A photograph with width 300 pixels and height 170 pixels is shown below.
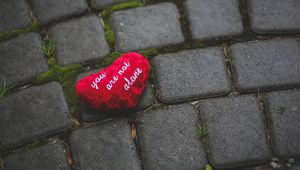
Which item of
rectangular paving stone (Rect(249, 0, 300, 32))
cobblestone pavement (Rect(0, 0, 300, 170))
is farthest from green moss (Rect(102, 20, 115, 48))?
rectangular paving stone (Rect(249, 0, 300, 32))

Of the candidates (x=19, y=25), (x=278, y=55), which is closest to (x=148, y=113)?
(x=278, y=55)

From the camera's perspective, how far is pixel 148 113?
195cm

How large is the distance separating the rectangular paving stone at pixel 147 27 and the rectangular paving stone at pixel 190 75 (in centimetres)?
12

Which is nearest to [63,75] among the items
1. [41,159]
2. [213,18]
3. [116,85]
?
[116,85]

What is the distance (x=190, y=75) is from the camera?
203cm

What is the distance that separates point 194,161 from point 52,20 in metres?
1.17

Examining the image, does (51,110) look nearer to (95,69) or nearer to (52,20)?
(95,69)

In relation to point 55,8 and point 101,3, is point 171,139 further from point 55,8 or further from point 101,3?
point 55,8

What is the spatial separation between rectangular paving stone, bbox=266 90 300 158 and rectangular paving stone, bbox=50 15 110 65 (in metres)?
0.96

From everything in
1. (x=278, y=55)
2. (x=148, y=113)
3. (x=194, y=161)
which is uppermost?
(x=278, y=55)

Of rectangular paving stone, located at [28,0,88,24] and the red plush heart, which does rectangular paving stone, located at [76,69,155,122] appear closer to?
the red plush heart

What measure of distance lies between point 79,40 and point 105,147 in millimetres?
664

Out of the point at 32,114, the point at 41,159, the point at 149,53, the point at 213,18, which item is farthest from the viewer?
the point at 213,18

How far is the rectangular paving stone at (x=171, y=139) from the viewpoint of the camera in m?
1.85
